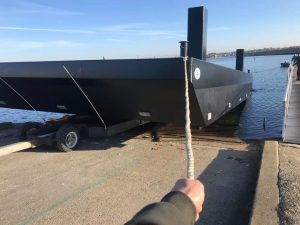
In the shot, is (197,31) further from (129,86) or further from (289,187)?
(289,187)

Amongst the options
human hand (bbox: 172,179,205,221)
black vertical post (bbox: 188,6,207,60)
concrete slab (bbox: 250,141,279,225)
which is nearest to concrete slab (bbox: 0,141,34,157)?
black vertical post (bbox: 188,6,207,60)

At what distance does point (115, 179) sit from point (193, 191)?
4.22 m

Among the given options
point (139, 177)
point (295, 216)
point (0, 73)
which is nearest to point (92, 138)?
point (0, 73)

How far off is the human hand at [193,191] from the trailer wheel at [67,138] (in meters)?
5.86

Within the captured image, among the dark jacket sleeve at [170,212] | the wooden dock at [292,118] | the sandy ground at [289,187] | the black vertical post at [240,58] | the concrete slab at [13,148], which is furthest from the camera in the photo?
the black vertical post at [240,58]

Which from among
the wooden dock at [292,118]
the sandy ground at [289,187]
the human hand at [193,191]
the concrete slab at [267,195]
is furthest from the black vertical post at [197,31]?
the human hand at [193,191]

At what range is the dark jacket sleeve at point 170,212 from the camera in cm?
Answer: 103

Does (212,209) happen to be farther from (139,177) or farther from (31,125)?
(31,125)

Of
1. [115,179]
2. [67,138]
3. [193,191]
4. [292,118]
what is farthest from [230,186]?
[292,118]

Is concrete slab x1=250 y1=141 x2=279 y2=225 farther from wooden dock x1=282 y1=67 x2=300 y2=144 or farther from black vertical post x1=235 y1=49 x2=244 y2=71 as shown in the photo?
black vertical post x1=235 y1=49 x2=244 y2=71

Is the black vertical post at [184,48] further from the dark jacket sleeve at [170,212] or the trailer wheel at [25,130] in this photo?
the dark jacket sleeve at [170,212]

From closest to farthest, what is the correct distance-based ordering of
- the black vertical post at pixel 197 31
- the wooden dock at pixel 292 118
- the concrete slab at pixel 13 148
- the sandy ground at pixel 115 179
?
the sandy ground at pixel 115 179
the concrete slab at pixel 13 148
the black vertical post at pixel 197 31
the wooden dock at pixel 292 118

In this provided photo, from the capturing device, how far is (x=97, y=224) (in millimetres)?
3898

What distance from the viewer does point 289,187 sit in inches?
165
